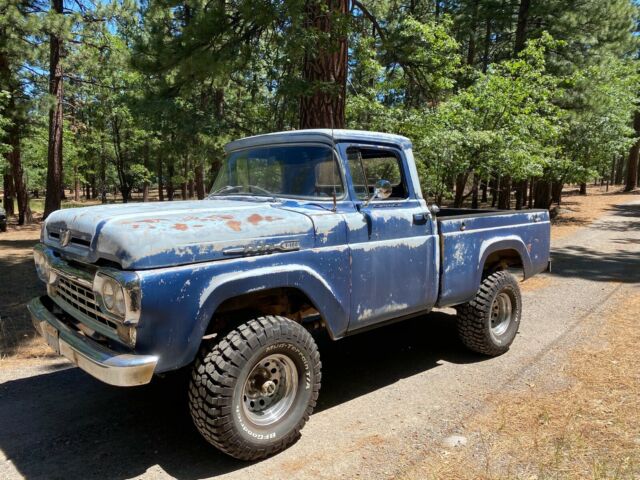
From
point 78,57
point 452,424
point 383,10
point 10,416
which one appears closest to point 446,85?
point 383,10

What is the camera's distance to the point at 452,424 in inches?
139

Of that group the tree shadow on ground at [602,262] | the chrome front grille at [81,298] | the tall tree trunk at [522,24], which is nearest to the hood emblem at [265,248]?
the chrome front grille at [81,298]

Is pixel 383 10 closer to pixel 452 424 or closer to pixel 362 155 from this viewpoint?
pixel 362 155

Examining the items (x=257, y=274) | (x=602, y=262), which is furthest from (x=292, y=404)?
(x=602, y=262)

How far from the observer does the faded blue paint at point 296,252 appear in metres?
2.70

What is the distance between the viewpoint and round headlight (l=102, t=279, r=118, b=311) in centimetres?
271

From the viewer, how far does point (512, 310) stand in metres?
5.18

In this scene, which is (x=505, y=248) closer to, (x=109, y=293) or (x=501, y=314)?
(x=501, y=314)

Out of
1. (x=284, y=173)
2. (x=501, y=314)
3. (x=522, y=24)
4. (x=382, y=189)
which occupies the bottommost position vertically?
(x=501, y=314)

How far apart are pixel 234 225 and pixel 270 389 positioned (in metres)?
1.15

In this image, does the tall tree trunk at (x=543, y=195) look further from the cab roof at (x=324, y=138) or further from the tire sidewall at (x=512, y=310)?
the cab roof at (x=324, y=138)

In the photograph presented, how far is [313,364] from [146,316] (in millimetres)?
1241

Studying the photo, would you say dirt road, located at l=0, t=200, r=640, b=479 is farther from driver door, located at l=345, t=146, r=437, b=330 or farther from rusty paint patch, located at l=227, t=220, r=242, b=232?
rusty paint patch, located at l=227, t=220, r=242, b=232

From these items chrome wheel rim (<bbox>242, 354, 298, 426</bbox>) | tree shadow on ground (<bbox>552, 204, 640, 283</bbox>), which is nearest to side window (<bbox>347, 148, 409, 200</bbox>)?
chrome wheel rim (<bbox>242, 354, 298, 426</bbox>)
